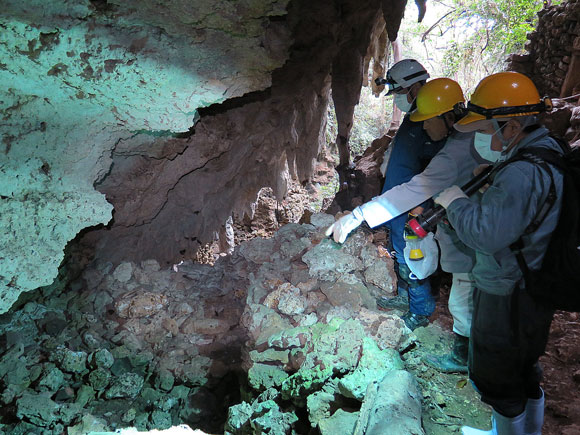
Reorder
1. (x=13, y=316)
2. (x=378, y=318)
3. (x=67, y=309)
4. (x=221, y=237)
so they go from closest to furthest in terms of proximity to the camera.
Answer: (x=378, y=318)
(x=13, y=316)
(x=67, y=309)
(x=221, y=237)

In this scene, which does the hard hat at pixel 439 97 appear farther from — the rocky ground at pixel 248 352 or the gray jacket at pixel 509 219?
the rocky ground at pixel 248 352

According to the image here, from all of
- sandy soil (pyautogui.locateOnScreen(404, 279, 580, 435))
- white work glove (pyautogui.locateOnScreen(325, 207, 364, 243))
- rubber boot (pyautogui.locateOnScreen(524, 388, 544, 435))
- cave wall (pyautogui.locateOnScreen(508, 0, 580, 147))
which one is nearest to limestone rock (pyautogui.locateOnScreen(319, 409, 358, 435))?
sandy soil (pyautogui.locateOnScreen(404, 279, 580, 435))

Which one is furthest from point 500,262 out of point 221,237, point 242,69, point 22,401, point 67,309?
point 221,237

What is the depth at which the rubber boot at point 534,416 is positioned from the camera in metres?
1.43

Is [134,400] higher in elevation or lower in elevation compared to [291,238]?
lower

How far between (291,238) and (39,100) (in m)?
2.31

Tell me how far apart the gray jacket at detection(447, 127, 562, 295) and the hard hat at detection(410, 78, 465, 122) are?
811 millimetres

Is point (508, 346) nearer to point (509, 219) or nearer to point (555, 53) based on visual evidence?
point (509, 219)

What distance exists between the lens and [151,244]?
391 cm

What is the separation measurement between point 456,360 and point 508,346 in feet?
2.48

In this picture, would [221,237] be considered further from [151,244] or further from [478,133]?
[478,133]

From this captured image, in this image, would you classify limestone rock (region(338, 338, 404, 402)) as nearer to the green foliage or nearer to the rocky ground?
the rocky ground

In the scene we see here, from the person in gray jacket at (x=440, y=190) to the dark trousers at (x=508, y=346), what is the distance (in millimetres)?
425

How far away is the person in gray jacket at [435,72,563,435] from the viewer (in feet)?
3.79
